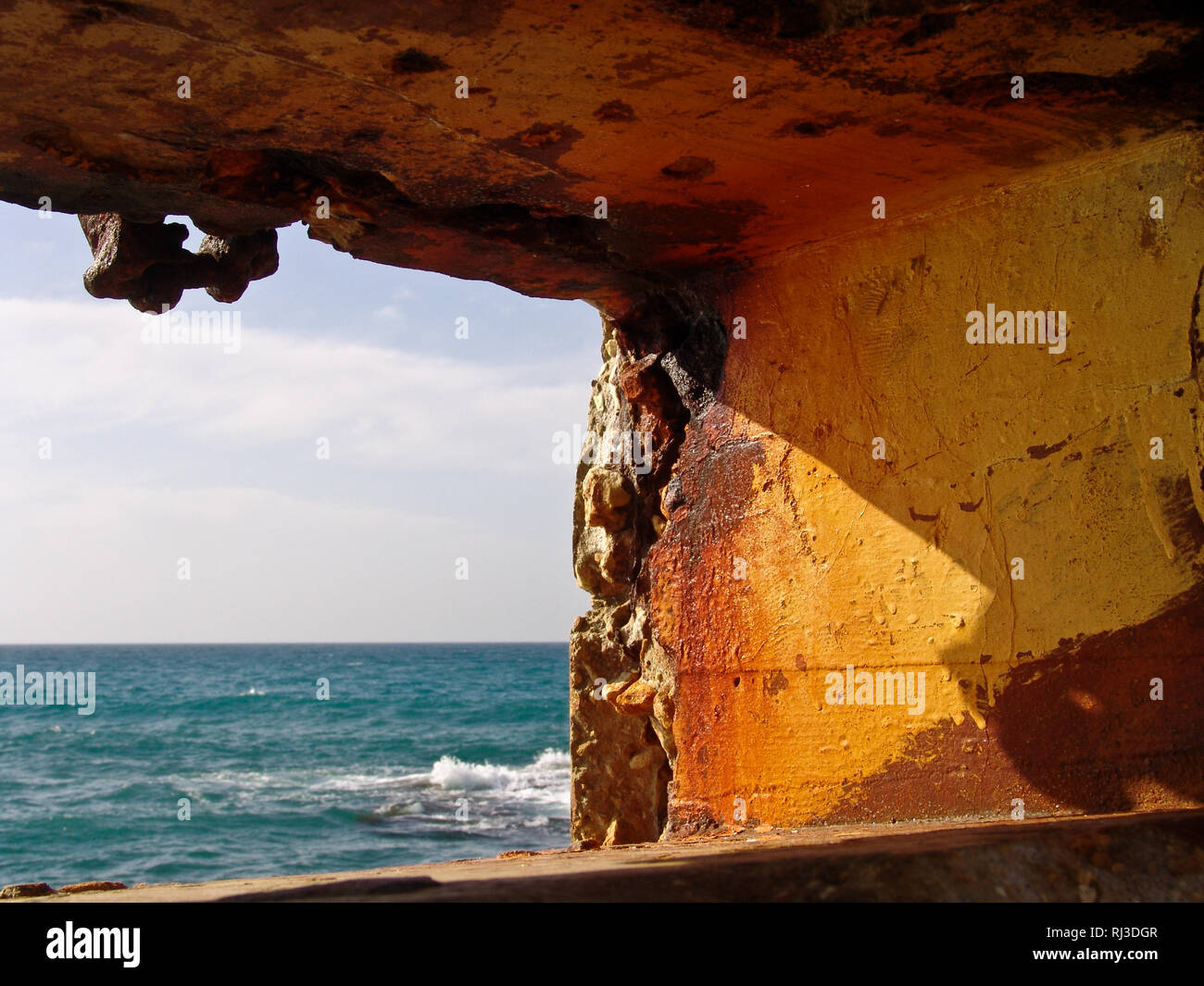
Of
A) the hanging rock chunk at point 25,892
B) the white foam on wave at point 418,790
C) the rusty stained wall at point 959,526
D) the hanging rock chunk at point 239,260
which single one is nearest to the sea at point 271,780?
the white foam on wave at point 418,790

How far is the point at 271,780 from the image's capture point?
22172 mm

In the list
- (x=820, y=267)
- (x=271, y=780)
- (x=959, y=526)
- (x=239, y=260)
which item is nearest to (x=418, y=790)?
(x=271, y=780)

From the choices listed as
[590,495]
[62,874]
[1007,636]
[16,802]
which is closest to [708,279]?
[590,495]

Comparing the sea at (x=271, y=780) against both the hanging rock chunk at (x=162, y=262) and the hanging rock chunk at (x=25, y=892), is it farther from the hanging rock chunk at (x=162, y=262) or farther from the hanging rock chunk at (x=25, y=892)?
the hanging rock chunk at (x=25, y=892)

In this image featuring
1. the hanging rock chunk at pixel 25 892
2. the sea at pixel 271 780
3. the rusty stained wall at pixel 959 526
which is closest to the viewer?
the hanging rock chunk at pixel 25 892

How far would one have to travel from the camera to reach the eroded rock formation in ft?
7.80

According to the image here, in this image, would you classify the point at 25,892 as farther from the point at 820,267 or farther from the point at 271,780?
the point at 271,780

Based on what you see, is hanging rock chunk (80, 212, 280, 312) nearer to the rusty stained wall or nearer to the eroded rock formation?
the eroded rock formation

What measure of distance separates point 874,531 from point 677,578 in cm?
80

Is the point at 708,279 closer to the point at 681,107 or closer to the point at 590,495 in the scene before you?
the point at 590,495

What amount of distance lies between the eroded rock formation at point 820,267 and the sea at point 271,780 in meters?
8.76

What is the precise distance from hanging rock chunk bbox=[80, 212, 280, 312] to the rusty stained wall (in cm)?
171

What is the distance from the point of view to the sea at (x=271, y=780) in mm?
15352

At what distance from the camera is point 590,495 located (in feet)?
14.0
